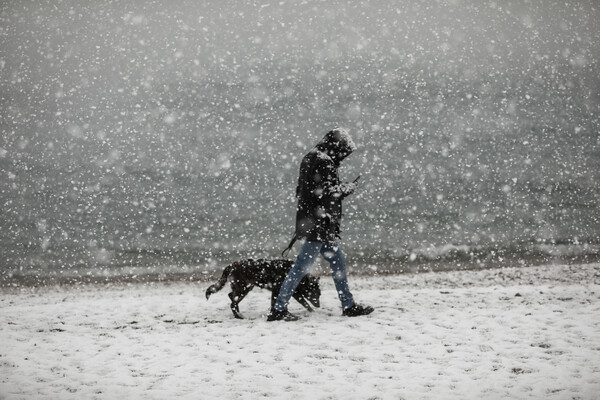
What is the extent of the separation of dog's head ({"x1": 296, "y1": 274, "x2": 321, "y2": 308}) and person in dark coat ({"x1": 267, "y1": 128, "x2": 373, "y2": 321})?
452 millimetres

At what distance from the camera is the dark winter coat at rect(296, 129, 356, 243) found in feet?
18.2

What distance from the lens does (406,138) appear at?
28141mm

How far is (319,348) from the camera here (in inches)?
190

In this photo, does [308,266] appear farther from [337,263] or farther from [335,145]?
[335,145]

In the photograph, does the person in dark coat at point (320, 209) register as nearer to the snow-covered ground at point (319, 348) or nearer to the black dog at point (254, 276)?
the black dog at point (254, 276)

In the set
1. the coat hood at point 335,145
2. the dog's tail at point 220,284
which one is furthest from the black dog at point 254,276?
the coat hood at point 335,145

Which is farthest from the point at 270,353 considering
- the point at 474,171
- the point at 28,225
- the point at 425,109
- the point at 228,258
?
the point at 425,109

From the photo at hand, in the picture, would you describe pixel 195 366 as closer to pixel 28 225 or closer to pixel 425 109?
pixel 28 225

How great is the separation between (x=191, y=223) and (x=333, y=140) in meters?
12.8

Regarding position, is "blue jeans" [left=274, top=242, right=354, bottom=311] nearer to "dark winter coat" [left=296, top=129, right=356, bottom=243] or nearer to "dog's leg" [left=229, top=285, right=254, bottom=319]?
"dark winter coat" [left=296, top=129, right=356, bottom=243]

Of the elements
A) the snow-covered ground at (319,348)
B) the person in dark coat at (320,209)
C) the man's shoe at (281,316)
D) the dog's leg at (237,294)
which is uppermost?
the person in dark coat at (320,209)

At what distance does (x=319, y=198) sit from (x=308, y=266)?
2.41 feet

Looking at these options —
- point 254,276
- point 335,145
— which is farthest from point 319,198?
point 254,276

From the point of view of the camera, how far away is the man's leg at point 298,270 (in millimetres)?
5570
